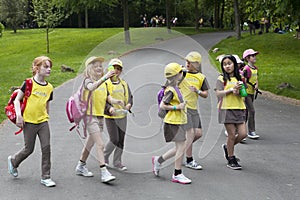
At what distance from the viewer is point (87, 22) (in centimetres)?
6359

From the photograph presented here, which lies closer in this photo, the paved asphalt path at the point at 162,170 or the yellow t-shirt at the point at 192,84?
the paved asphalt path at the point at 162,170

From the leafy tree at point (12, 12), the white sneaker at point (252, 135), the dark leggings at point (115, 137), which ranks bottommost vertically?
the white sneaker at point (252, 135)

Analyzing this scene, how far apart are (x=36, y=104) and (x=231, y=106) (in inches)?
111

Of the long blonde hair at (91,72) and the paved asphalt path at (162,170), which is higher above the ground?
the long blonde hair at (91,72)

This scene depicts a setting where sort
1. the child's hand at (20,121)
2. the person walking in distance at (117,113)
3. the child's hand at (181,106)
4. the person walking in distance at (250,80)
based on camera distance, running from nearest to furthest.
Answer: the child's hand at (20,121) < the child's hand at (181,106) < the person walking in distance at (117,113) < the person walking in distance at (250,80)

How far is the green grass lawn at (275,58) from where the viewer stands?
17502mm

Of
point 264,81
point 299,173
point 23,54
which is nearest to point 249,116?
point 299,173

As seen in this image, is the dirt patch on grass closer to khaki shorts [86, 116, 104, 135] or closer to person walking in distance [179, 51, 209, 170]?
person walking in distance [179, 51, 209, 170]

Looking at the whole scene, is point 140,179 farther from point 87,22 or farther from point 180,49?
point 87,22

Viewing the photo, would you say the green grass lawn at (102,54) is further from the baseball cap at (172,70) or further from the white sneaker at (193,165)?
the white sneaker at (193,165)

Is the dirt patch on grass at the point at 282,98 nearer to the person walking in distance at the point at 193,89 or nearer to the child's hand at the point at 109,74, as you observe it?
the person walking in distance at the point at 193,89

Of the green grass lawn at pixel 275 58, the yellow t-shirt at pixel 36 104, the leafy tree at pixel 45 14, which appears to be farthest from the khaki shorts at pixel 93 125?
the leafy tree at pixel 45 14

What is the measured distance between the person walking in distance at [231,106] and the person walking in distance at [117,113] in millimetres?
1409

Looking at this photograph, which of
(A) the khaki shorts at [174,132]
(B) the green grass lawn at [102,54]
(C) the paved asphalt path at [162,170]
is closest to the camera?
(C) the paved asphalt path at [162,170]
